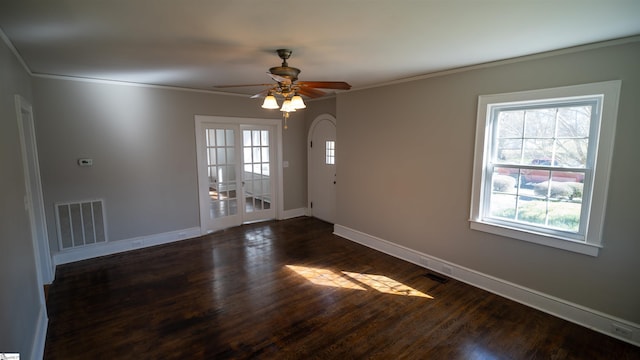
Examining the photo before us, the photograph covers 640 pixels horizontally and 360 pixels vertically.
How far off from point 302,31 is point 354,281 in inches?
109

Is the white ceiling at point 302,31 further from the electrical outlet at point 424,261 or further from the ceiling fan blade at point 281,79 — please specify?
the electrical outlet at point 424,261

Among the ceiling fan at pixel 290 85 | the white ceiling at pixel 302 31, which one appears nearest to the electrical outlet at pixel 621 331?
the white ceiling at pixel 302 31

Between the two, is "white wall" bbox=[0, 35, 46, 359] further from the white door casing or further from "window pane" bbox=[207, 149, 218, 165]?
the white door casing

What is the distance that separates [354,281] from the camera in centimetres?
361

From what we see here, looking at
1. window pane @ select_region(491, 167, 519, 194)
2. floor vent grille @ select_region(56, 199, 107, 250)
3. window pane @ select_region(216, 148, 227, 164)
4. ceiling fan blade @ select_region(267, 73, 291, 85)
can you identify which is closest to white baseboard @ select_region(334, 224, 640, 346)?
window pane @ select_region(491, 167, 519, 194)

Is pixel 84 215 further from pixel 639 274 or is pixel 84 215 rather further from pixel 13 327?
pixel 639 274

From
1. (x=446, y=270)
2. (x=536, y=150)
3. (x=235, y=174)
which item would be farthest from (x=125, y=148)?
(x=536, y=150)

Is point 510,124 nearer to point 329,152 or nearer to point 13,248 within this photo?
point 329,152

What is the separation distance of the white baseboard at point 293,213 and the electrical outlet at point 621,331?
16.4ft

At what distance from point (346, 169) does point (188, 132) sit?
107 inches

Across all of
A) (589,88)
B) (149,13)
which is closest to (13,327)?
(149,13)

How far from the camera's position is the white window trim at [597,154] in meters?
2.47

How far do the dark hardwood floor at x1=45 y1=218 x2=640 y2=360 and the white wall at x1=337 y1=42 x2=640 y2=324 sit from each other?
0.39 metres

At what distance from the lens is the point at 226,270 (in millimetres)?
3891
